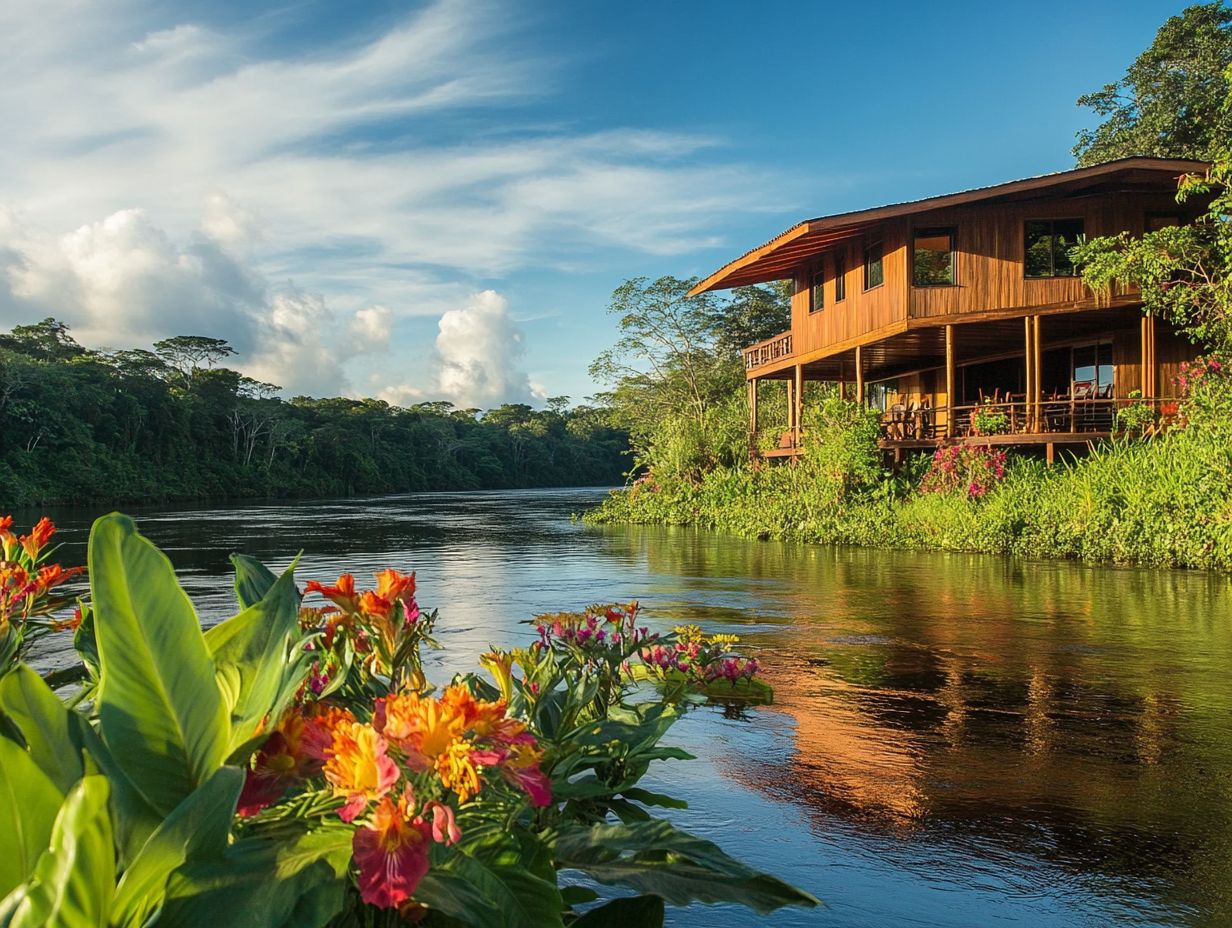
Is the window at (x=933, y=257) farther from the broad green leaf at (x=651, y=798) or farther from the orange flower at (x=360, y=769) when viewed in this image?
the orange flower at (x=360, y=769)

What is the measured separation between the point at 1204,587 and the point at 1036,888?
892cm

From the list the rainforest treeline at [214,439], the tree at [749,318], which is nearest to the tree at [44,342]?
the rainforest treeline at [214,439]

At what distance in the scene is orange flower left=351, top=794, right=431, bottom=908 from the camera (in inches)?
39.6

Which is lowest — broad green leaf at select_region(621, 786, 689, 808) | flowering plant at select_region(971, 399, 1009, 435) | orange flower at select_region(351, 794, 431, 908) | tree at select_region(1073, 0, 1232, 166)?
broad green leaf at select_region(621, 786, 689, 808)

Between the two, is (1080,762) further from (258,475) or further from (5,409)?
(258,475)

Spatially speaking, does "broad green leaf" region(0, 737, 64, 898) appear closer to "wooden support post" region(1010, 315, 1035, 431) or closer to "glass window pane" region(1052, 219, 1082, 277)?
"wooden support post" region(1010, 315, 1035, 431)

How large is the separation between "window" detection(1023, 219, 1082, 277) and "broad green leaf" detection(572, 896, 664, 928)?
64.5 feet

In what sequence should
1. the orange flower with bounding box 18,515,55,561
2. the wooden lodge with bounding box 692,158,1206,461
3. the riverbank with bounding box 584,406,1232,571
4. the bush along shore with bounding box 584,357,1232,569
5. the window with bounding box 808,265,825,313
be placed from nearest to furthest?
the orange flower with bounding box 18,515,55,561, the riverbank with bounding box 584,406,1232,571, the bush along shore with bounding box 584,357,1232,569, the wooden lodge with bounding box 692,158,1206,461, the window with bounding box 808,265,825,313

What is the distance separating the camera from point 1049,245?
62.7 ft

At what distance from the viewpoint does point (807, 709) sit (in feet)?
18.5

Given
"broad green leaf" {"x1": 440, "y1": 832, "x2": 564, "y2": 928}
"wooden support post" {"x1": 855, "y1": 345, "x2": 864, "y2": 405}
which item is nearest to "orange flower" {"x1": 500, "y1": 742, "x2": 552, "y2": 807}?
"broad green leaf" {"x1": 440, "y1": 832, "x2": 564, "y2": 928}

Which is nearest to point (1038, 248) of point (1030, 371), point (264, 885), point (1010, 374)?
point (1030, 371)

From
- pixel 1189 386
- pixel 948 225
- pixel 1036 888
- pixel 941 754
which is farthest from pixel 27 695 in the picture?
pixel 948 225

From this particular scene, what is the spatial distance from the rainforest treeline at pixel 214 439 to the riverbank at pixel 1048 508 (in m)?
20.4
